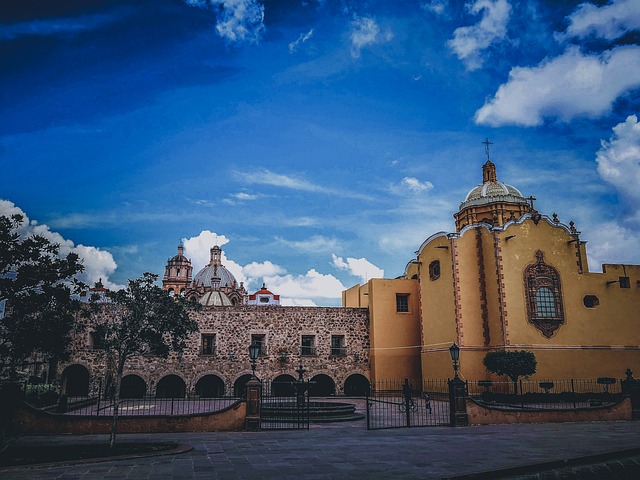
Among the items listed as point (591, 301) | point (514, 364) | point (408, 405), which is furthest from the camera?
point (591, 301)

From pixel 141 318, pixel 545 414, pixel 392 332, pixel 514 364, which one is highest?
pixel 392 332

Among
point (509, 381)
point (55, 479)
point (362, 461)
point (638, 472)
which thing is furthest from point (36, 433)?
point (509, 381)

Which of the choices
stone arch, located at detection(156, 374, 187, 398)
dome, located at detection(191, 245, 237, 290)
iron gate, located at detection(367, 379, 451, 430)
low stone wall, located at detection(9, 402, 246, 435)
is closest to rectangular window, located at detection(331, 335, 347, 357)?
iron gate, located at detection(367, 379, 451, 430)

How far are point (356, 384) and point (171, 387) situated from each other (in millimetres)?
10363

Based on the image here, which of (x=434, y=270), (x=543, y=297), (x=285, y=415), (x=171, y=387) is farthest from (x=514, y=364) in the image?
(x=171, y=387)

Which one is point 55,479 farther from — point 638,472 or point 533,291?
point 533,291

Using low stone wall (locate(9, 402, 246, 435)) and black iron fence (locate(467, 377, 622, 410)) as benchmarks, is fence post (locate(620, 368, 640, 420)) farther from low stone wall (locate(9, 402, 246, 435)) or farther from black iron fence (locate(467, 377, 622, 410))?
low stone wall (locate(9, 402, 246, 435))

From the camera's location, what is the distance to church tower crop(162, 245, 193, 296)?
63781 millimetres

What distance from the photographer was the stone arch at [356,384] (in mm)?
29234

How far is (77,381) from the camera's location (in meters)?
27.5

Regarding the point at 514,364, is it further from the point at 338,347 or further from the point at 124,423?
the point at 124,423

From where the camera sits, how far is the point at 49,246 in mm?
10984

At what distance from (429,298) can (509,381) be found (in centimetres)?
614

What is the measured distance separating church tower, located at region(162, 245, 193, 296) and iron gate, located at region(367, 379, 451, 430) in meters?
41.1
